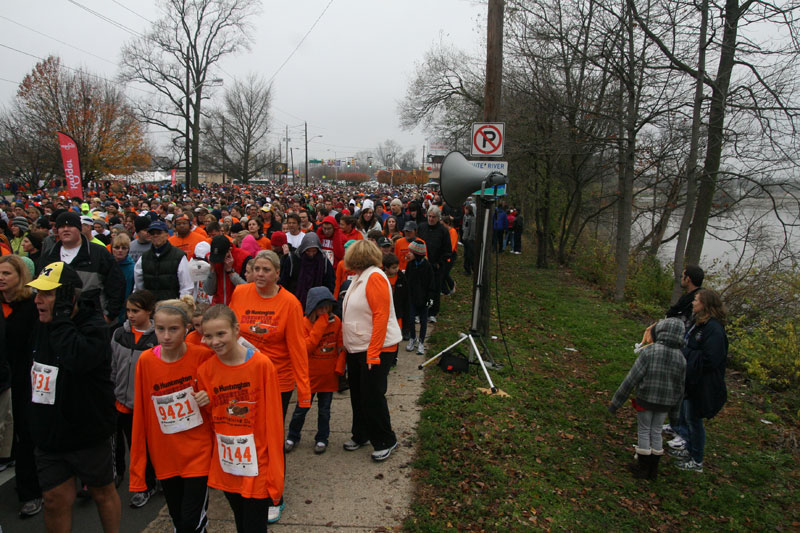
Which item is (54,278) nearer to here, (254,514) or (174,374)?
(174,374)

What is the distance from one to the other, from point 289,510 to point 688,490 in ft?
11.4

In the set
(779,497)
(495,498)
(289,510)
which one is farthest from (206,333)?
(779,497)

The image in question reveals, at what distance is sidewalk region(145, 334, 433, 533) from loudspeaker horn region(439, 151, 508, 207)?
263cm

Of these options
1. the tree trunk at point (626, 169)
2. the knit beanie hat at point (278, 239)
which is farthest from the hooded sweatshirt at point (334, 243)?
the tree trunk at point (626, 169)

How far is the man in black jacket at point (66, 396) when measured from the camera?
2730mm

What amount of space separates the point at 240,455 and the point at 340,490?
57.3 inches

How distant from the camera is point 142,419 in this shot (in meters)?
2.70

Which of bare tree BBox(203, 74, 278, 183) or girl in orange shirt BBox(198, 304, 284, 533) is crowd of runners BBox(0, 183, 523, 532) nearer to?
girl in orange shirt BBox(198, 304, 284, 533)

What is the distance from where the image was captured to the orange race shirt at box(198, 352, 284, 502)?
262 centimetres

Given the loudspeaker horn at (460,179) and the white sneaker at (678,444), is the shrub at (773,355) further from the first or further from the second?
the loudspeaker horn at (460,179)

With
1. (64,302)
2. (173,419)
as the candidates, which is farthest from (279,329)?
(64,302)

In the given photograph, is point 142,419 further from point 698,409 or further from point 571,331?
point 571,331

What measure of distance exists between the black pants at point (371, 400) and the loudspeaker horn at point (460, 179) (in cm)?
231

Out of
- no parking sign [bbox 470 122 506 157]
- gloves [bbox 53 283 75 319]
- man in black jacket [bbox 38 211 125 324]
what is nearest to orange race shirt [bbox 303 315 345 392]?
gloves [bbox 53 283 75 319]
